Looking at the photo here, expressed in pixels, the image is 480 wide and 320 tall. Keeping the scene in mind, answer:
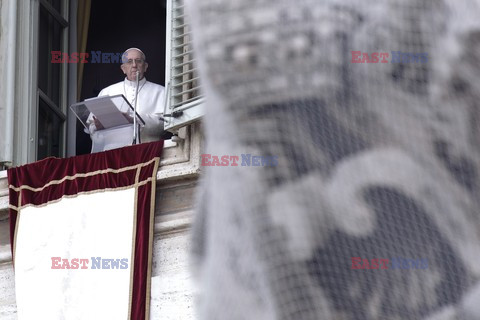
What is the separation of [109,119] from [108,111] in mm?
134

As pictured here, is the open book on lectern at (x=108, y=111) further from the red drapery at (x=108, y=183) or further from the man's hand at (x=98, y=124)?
the red drapery at (x=108, y=183)

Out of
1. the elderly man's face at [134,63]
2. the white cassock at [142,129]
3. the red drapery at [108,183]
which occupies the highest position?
the elderly man's face at [134,63]

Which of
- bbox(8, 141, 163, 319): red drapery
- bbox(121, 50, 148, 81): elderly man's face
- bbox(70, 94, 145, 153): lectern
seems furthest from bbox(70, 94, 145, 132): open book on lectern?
bbox(121, 50, 148, 81): elderly man's face

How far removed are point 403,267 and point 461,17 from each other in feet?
0.94

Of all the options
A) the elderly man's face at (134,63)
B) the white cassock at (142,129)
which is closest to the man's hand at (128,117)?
the white cassock at (142,129)

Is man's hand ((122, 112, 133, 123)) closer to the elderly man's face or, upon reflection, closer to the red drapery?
the red drapery

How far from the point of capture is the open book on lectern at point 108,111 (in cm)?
752

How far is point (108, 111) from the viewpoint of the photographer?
7590 millimetres

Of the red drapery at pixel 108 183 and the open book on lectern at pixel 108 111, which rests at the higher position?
the open book on lectern at pixel 108 111

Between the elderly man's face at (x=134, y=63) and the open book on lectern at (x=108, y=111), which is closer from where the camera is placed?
the open book on lectern at (x=108, y=111)

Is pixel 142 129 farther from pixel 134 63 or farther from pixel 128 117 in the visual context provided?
pixel 134 63

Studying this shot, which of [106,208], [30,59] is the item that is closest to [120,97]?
[106,208]

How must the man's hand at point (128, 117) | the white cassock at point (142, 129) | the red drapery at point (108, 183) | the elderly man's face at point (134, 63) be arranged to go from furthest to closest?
the elderly man's face at point (134, 63)
the white cassock at point (142, 129)
the man's hand at point (128, 117)
the red drapery at point (108, 183)

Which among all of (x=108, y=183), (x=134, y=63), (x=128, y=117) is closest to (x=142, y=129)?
(x=128, y=117)
